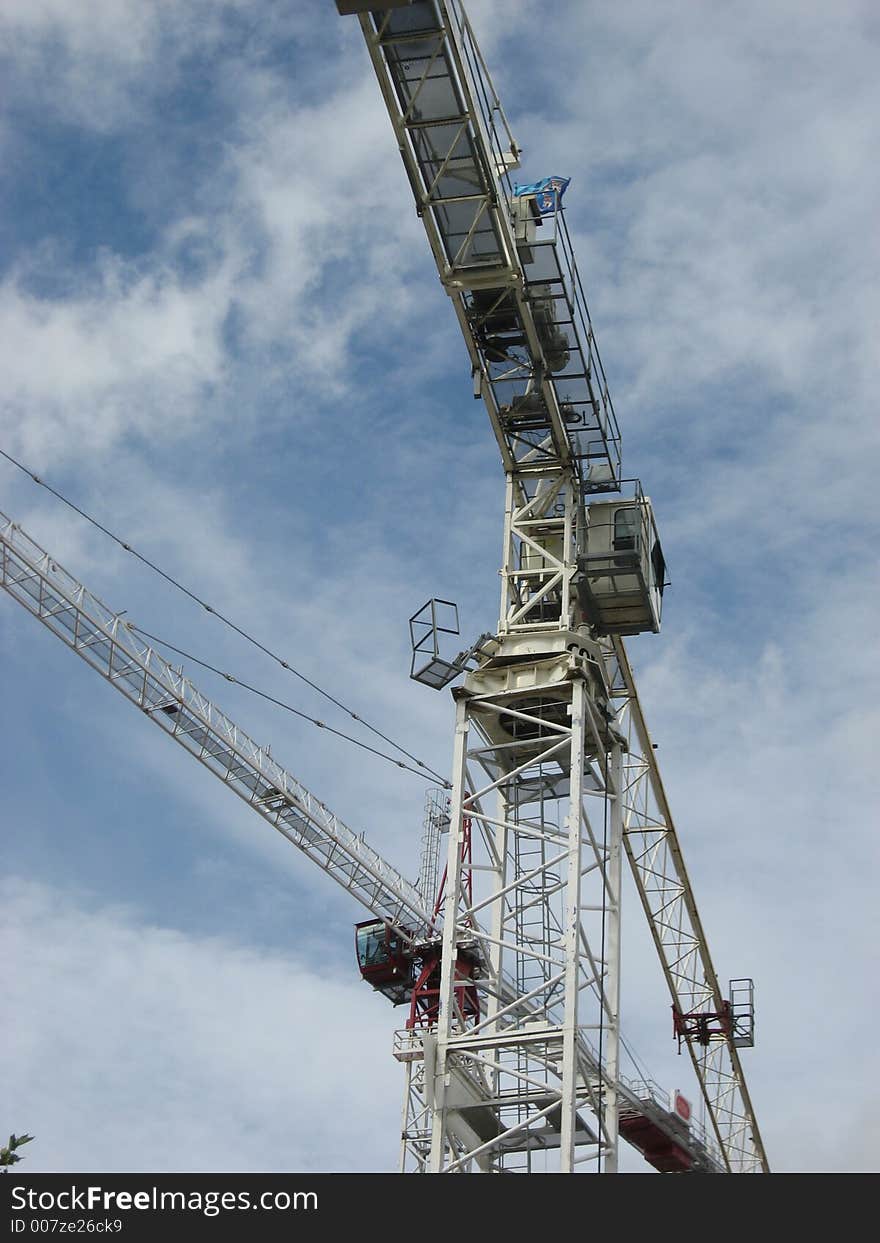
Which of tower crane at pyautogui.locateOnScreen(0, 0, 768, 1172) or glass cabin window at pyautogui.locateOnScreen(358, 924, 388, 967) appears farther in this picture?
glass cabin window at pyautogui.locateOnScreen(358, 924, 388, 967)

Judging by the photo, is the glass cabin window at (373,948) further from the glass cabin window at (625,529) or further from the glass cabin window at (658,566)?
the glass cabin window at (625,529)

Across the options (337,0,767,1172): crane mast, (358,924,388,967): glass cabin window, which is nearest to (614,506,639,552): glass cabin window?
(337,0,767,1172): crane mast

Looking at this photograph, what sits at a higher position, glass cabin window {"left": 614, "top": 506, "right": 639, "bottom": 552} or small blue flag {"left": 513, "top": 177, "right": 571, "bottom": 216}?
small blue flag {"left": 513, "top": 177, "right": 571, "bottom": 216}

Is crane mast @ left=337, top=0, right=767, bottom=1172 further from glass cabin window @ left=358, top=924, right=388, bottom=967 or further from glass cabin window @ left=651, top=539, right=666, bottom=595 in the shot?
glass cabin window @ left=358, top=924, right=388, bottom=967

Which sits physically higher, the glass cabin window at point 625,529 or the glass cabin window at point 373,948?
the glass cabin window at point 373,948

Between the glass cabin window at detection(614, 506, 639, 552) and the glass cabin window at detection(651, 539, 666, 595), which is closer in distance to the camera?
the glass cabin window at detection(614, 506, 639, 552)

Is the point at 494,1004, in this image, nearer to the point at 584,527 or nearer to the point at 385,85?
the point at 584,527

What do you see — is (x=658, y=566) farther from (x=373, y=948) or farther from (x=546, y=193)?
(x=373, y=948)

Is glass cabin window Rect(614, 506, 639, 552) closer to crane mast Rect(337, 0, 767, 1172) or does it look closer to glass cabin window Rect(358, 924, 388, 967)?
crane mast Rect(337, 0, 767, 1172)

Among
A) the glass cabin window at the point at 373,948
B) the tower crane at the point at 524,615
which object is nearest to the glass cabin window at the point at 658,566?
the tower crane at the point at 524,615

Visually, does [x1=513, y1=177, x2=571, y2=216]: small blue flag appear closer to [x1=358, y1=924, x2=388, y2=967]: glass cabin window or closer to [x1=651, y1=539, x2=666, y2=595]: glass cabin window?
[x1=651, y1=539, x2=666, y2=595]: glass cabin window

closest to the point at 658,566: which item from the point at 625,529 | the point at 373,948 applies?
the point at 625,529

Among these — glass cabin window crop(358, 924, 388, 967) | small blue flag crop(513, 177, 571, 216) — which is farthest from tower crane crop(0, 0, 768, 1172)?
glass cabin window crop(358, 924, 388, 967)
